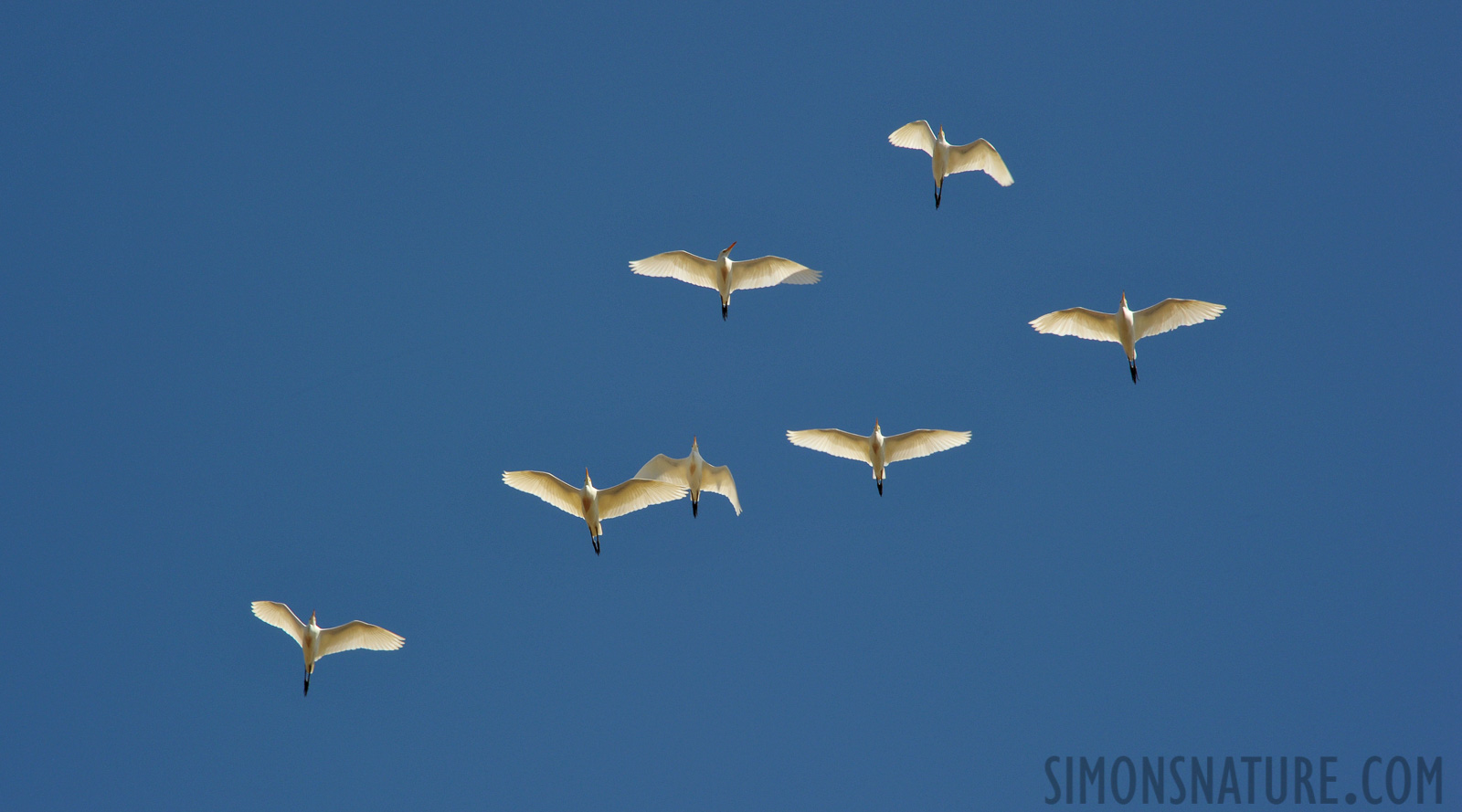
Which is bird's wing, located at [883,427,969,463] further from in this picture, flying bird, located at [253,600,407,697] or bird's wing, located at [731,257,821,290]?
flying bird, located at [253,600,407,697]

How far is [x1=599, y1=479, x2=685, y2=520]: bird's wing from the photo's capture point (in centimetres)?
1404

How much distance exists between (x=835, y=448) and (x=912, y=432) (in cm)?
115

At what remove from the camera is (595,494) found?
46.2ft

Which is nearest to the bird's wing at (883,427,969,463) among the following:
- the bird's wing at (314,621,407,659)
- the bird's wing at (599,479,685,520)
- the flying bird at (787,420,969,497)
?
the flying bird at (787,420,969,497)

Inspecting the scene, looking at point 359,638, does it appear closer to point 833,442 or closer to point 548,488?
point 548,488

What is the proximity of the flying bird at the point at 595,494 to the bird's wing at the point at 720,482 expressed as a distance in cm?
65

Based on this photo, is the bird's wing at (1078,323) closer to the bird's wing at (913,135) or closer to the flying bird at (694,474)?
the bird's wing at (913,135)

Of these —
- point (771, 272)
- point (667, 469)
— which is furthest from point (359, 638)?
point (771, 272)

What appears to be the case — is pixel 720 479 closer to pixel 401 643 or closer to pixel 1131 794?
pixel 401 643

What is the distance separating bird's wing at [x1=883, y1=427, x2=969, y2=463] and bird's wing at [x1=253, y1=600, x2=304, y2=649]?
8.67 metres

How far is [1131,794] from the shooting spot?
14266mm

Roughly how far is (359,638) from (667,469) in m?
4.92

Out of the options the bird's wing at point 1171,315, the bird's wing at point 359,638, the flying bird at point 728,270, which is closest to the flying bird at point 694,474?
the flying bird at point 728,270

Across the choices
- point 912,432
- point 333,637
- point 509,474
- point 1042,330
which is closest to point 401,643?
point 333,637
